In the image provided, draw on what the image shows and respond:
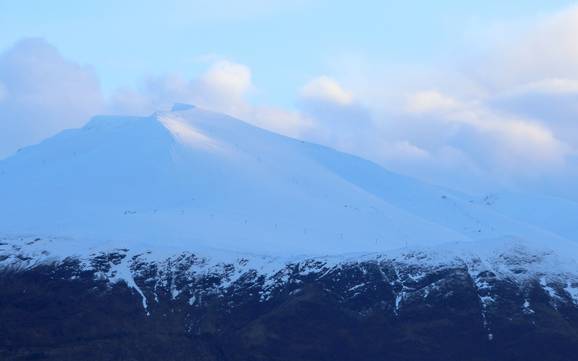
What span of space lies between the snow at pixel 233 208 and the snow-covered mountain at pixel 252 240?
A: 37cm

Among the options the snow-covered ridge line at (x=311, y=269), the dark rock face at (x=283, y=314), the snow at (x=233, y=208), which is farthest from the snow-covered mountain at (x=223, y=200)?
the dark rock face at (x=283, y=314)

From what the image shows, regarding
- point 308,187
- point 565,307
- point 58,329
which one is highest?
point 308,187

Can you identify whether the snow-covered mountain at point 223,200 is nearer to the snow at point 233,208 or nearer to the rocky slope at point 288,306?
the snow at point 233,208

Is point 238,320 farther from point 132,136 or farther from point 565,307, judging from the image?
point 132,136

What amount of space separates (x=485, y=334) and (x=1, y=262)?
56951mm

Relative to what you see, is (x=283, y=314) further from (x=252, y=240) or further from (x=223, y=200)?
(x=223, y=200)

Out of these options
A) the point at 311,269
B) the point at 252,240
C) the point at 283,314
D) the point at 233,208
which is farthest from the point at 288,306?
the point at 233,208

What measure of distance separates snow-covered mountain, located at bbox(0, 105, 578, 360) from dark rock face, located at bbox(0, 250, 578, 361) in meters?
0.28

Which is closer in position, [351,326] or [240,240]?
[351,326]

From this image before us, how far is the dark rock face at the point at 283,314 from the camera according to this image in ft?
404

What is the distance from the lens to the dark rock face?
12319 cm

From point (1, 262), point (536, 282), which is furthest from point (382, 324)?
point (1, 262)

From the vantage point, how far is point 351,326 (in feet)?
424

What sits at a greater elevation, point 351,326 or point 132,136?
point 132,136
